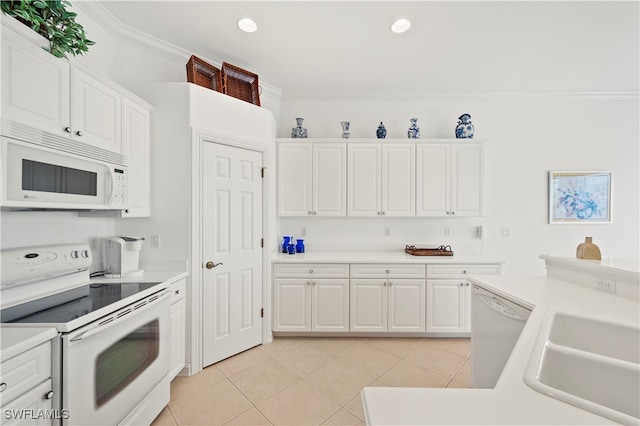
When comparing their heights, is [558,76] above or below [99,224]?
above

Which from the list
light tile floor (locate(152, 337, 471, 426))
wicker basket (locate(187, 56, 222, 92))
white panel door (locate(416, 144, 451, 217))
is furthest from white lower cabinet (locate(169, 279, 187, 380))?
white panel door (locate(416, 144, 451, 217))

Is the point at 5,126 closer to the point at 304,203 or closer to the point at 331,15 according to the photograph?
the point at 331,15

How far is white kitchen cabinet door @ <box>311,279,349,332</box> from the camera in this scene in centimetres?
288

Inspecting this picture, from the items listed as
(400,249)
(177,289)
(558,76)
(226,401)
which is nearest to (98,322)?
(177,289)

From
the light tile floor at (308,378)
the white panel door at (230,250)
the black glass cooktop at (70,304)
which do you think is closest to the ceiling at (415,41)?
the white panel door at (230,250)

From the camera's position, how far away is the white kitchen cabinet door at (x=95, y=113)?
5.12 ft

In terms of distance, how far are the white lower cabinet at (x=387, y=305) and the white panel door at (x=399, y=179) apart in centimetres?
85

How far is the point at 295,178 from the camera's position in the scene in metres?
3.21

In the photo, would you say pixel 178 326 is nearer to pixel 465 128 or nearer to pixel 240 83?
pixel 240 83

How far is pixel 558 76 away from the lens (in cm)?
301

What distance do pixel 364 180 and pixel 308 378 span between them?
2.16 meters

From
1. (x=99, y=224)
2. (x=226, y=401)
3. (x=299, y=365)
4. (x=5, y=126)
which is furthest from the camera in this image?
(x=299, y=365)

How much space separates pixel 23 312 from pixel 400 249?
11.0 feet

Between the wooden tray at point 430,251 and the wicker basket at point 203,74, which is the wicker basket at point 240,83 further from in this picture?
the wooden tray at point 430,251
